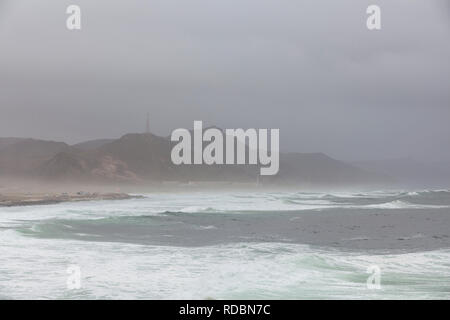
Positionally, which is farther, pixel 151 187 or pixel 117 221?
pixel 151 187

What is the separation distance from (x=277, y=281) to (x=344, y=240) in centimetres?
1053

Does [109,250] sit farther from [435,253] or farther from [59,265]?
[435,253]

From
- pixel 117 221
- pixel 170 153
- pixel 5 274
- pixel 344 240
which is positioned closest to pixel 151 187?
pixel 170 153

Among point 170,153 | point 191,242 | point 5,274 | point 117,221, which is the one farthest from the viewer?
point 170,153

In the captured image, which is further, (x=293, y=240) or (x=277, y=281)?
(x=293, y=240)

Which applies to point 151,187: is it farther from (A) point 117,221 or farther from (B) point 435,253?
(B) point 435,253
